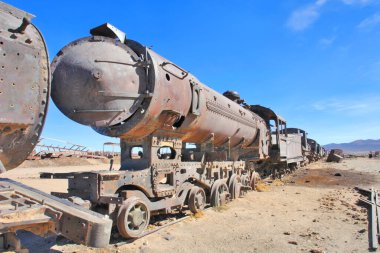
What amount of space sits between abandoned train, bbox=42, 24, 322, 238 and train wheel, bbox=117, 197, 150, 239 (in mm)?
17

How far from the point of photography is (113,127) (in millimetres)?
6172

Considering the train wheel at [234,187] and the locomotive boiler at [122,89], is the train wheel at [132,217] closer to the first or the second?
the locomotive boiler at [122,89]

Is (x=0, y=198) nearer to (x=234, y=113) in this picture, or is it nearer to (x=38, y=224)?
(x=38, y=224)

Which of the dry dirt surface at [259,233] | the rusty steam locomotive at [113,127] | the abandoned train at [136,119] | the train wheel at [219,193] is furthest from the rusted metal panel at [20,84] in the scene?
the train wheel at [219,193]

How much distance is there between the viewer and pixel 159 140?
22.6 ft

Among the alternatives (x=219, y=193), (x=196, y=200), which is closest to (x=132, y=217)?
(x=196, y=200)

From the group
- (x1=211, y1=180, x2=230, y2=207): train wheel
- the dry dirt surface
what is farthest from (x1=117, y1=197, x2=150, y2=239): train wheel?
(x1=211, y1=180, x2=230, y2=207): train wheel

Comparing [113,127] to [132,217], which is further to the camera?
[113,127]

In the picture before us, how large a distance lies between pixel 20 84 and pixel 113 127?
3275mm

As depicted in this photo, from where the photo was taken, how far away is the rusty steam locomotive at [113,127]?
288 cm

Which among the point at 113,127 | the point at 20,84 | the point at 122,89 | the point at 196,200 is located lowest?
the point at 196,200

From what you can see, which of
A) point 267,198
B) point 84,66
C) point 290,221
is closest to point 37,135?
point 84,66

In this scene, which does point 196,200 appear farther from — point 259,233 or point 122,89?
point 122,89

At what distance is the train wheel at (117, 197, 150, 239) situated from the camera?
5438mm
